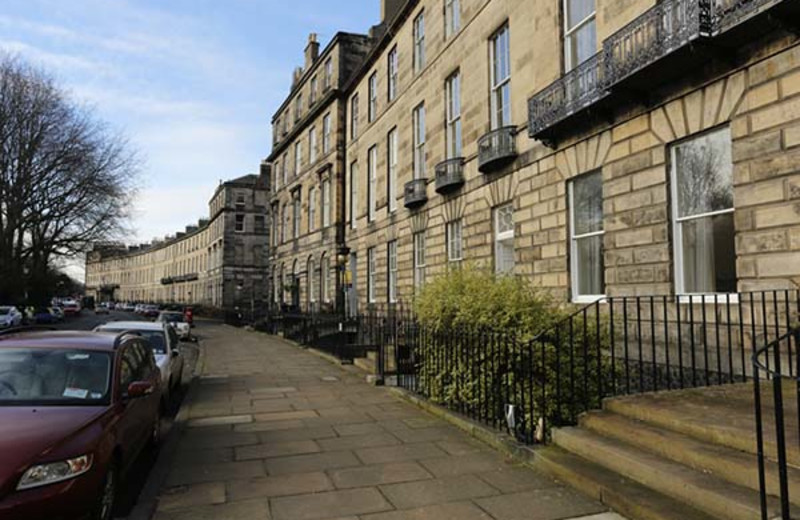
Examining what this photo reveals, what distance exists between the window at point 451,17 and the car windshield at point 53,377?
15.0 meters

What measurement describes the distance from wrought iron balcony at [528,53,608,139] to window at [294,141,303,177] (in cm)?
2695

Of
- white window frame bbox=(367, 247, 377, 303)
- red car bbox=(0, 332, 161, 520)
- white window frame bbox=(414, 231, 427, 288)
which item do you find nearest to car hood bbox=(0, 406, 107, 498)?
red car bbox=(0, 332, 161, 520)

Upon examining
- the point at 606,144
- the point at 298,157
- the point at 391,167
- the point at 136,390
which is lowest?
the point at 136,390

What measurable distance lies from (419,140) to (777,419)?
17.8m

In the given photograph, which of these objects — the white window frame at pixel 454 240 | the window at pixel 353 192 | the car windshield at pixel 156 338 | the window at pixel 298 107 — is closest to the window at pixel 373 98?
the window at pixel 353 192

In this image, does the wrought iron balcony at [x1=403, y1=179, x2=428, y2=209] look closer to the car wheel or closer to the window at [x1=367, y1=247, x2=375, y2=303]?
the window at [x1=367, y1=247, x2=375, y2=303]

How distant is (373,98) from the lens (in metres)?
25.6

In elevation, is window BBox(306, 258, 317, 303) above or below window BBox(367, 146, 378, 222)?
below

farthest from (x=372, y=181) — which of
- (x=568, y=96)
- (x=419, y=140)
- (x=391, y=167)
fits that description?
(x=568, y=96)

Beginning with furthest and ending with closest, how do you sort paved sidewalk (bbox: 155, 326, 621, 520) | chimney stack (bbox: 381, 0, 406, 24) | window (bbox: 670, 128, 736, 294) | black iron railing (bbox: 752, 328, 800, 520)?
chimney stack (bbox: 381, 0, 406, 24) → window (bbox: 670, 128, 736, 294) → paved sidewalk (bbox: 155, 326, 621, 520) → black iron railing (bbox: 752, 328, 800, 520)

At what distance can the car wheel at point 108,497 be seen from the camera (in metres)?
4.29

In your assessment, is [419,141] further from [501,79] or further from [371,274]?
[371,274]

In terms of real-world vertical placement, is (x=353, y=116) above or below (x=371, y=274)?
above

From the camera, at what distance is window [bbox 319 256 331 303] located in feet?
101
